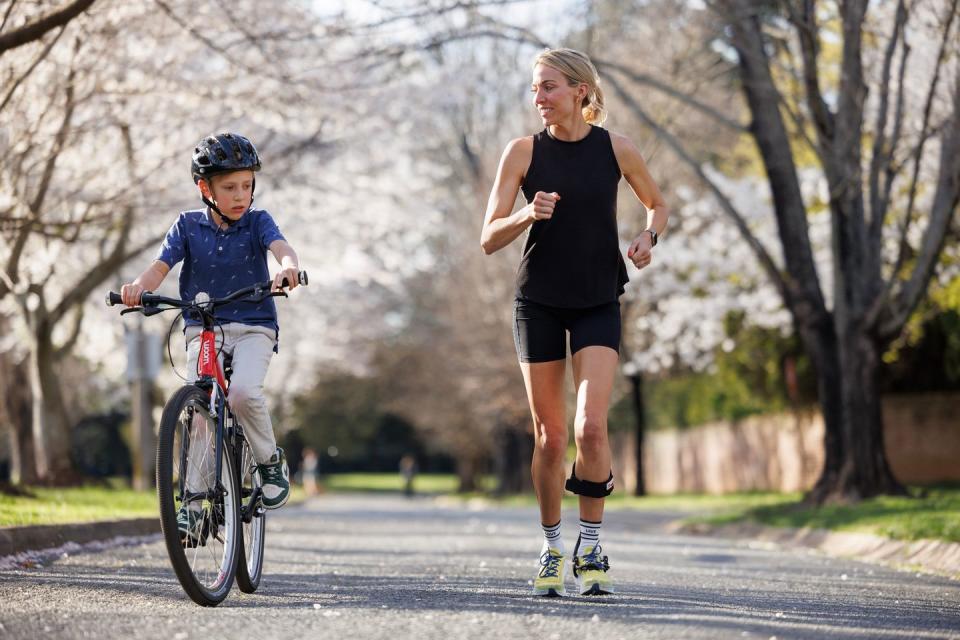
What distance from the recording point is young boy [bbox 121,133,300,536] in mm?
6715

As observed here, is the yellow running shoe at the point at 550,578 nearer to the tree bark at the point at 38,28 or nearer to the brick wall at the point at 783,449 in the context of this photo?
the tree bark at the point at 38,28

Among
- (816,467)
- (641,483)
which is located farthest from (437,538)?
(641,483)

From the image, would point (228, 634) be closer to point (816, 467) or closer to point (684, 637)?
point (684, 637)

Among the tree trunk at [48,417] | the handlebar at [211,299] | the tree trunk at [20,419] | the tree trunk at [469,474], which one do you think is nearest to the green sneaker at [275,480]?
the handlebar at [211,299]

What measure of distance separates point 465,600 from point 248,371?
4.60 feet

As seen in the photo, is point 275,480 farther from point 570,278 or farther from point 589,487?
point 570,278

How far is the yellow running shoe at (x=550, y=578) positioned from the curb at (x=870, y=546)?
3.59 meters

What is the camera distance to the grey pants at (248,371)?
262 inches

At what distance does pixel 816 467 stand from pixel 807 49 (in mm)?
12855

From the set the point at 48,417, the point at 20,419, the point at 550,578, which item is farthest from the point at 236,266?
the point at 20,419

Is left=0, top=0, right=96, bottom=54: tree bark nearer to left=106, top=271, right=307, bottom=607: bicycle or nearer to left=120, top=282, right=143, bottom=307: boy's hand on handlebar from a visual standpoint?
left=106, top=271, right=307, bottom=607: bicycle

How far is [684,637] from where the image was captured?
5.12 meters

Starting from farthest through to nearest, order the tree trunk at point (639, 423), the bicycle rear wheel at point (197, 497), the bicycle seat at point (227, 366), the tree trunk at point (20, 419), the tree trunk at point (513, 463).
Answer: the tree trunk at point (513, 463) → the tree trunk at point (639, 423) → the tree trunk at point (20, 419) → the bicycle seat at point (227, 366) → the bicycle rear wheel at point (197, 497)

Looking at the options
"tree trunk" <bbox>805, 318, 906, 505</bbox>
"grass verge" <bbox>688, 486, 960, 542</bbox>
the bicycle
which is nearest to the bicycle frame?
the bicycle
